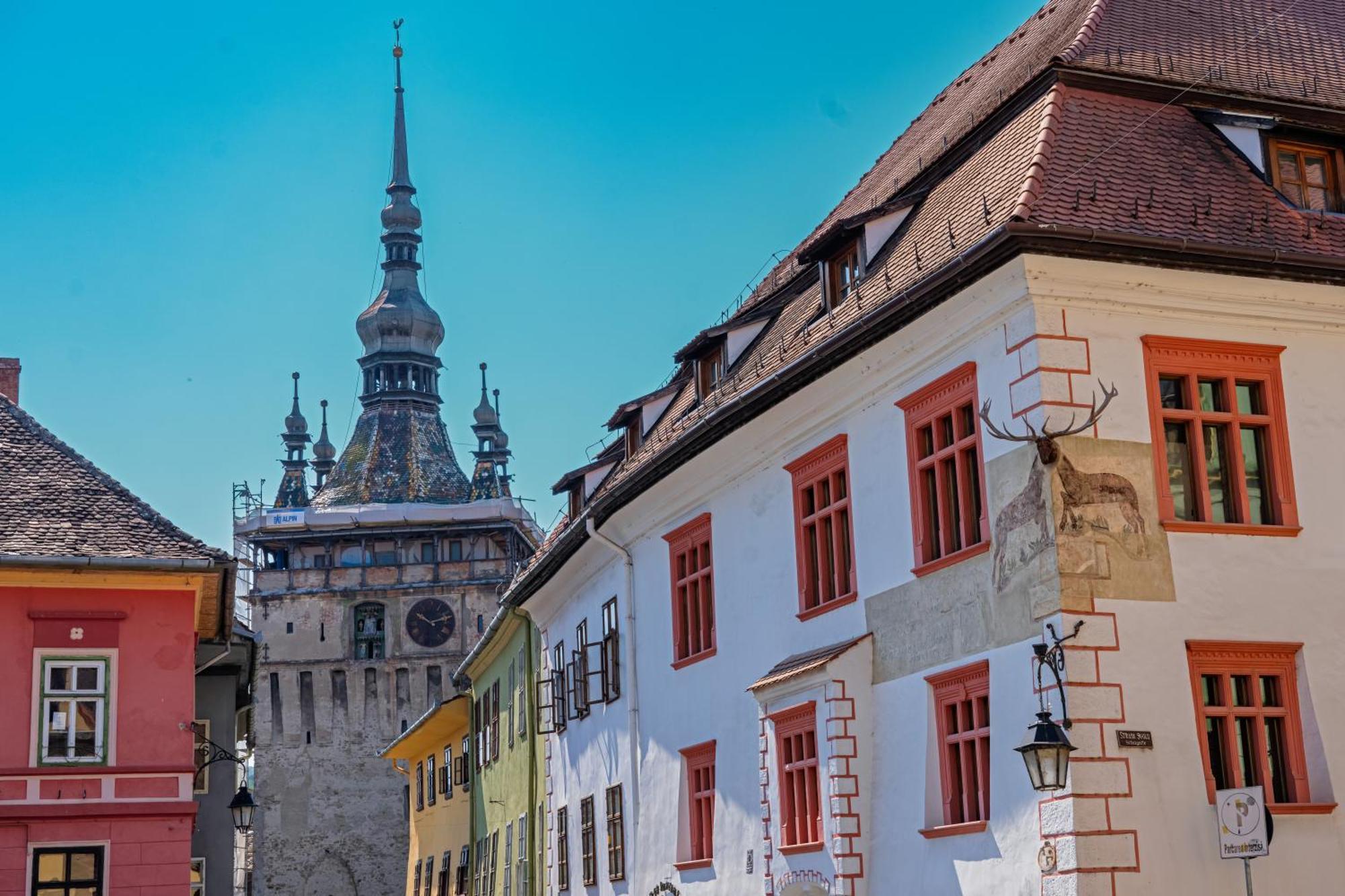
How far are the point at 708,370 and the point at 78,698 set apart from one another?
30.9 ft

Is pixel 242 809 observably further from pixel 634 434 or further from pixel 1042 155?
pixel 1042 155

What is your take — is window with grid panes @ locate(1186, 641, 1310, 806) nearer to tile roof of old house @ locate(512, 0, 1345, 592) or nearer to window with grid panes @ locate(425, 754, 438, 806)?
tile roof of old house @ locate(512, 0, 1345, 592)

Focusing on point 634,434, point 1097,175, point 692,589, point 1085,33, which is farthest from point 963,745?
point 634,434

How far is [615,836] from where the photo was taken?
92.1 feet

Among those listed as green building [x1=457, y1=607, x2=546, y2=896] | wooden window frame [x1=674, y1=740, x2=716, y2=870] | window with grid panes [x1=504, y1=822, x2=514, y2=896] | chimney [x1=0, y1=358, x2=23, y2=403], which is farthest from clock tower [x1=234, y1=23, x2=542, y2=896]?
wooden window frame [x1=674, y1=740, x2=716, y2=870]

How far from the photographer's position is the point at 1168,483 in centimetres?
1686

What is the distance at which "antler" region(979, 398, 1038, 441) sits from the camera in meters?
16.4

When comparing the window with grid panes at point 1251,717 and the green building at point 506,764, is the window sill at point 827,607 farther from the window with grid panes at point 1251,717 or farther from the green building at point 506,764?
the green building at point 506,764

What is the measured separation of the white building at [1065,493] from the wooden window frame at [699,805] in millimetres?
486

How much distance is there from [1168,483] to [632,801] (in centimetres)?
1207

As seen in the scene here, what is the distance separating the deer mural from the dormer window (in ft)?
12.0

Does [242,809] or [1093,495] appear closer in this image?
[1093,495]

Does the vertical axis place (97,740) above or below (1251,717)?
above

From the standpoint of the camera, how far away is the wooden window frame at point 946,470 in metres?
17.6
